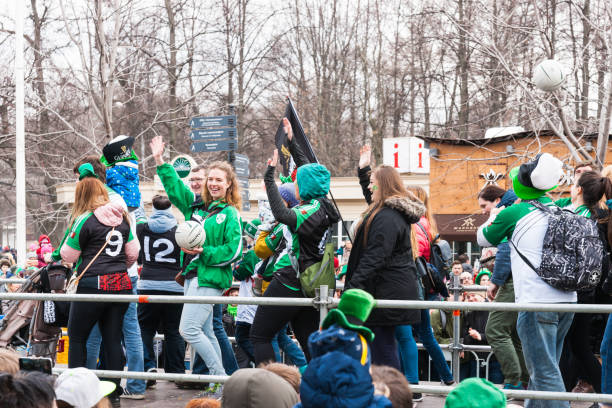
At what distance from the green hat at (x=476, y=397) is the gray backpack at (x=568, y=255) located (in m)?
2.10

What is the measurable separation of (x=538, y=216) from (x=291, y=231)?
5.60ft

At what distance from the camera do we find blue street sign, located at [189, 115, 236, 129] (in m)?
13.1

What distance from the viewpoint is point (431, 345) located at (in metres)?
6.52

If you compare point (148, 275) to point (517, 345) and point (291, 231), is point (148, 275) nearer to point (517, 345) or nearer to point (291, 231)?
point (291, 231)

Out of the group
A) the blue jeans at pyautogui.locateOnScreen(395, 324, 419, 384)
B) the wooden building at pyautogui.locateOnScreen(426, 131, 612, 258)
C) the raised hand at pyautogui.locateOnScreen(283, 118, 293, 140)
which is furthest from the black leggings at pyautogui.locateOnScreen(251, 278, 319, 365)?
the wooden building at pyautogui.locateOnScreen(426, 131, 612, 258)

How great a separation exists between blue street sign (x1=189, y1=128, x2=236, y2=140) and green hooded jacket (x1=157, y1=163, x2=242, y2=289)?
21.9 ft

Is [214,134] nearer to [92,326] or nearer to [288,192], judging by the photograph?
[288,192]

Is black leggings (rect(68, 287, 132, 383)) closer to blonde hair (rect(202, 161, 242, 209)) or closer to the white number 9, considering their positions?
the white number 9

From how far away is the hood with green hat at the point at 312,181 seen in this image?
5.55 meters

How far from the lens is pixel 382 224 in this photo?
204 inches

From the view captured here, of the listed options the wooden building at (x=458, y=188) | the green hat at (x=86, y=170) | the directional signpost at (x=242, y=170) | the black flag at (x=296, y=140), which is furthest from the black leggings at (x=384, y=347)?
the wooden building at (x=458, y=188)

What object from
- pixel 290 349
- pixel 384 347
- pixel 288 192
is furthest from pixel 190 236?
pixel 384 347

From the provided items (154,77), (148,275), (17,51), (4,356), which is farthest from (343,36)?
(4,356)

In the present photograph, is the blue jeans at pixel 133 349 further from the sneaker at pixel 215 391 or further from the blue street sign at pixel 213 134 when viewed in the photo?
the blue street sign at pixel 213 134
